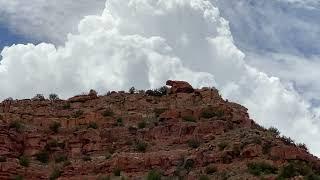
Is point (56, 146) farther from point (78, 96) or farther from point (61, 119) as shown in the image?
point (78, 96)

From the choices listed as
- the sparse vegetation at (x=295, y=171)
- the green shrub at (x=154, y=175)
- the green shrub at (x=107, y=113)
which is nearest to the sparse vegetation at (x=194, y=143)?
the green shrub at (x=154, y=175)

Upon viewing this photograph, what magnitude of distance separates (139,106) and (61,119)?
6594 mm

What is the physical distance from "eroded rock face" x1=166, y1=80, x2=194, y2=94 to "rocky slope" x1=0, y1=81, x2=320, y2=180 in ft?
0.27

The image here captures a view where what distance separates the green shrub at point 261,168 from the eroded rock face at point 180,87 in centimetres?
1752

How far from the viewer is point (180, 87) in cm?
7156

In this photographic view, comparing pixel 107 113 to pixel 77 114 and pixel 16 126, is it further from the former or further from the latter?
pixel 16 126

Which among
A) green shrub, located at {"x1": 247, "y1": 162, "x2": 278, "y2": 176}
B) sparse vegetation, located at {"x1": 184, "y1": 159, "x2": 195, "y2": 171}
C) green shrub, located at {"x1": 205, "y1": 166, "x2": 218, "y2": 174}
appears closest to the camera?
green shrub, located at {"x1": 247, "y1": 162, "x2": 278, "y2": 176}

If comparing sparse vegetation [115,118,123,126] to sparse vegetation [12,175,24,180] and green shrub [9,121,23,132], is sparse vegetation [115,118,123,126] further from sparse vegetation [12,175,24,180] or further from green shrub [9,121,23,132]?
sparse vegetation [12,175,24,180]

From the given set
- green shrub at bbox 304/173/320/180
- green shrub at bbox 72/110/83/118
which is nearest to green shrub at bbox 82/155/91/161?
green shrub at bbox 72/110/83/118

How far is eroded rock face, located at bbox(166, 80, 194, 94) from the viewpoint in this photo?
234 ft

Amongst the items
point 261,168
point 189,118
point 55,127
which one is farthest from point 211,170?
point 55,127

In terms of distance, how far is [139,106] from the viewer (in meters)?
69.7

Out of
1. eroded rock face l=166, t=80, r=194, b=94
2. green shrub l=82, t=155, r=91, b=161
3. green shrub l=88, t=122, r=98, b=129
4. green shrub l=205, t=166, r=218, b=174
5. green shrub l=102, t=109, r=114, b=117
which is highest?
eroded rock face l=166, t=80, r=194, b=94

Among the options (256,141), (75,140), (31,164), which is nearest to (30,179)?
(31,164)
